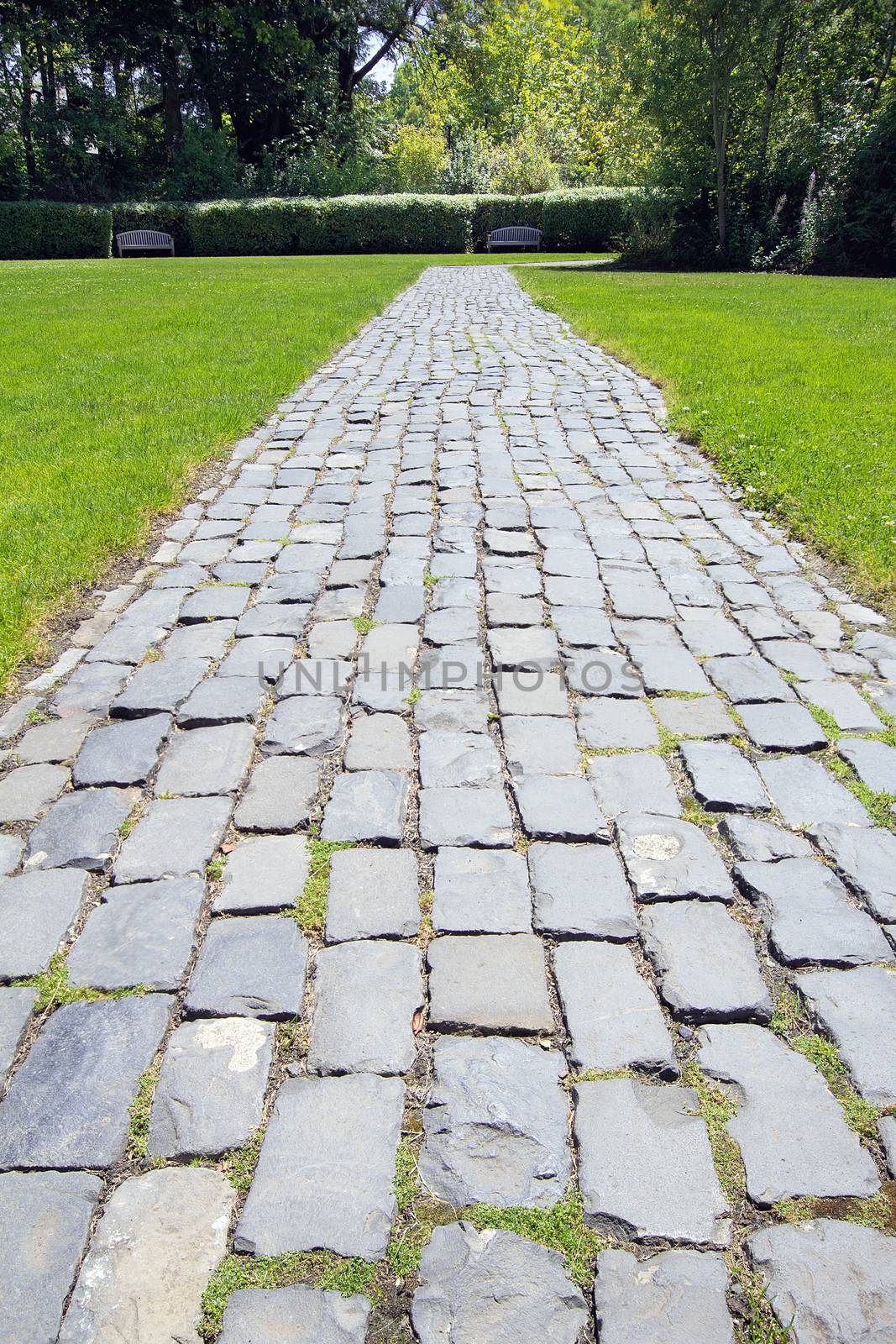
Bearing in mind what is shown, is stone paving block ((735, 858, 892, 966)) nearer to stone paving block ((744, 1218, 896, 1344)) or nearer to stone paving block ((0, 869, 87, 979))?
stone paving block ((744, 1218, 896, 1344))

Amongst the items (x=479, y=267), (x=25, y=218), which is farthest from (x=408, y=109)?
(x=479, y=267)

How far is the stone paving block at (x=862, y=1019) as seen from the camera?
1.73m

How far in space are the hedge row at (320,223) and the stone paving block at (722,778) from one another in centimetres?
2196

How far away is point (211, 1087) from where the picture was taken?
169 cm

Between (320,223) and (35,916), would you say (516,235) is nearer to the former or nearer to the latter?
(320,223)

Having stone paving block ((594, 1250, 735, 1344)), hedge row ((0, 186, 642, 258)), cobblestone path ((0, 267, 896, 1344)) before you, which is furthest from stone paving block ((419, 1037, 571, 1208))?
hedge row ((0, 186, 642, 258))

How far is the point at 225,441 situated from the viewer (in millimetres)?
5895

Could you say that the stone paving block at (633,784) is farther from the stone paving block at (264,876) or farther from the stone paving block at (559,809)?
the stone paving block at (264,876)

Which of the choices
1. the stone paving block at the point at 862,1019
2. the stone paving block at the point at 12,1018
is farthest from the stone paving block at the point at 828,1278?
the stone paving block at the point at 12,1018

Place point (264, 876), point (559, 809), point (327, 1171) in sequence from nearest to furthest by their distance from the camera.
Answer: point (327, 1171) → point (264, 876) → point (559, 809)

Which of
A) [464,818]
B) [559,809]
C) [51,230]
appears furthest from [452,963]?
[51,230]

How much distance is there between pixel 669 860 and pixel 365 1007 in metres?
0.87

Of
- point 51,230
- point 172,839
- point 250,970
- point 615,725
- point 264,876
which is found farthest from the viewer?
point 51,230

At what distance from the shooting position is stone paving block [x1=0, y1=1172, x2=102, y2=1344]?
4.41 feet
